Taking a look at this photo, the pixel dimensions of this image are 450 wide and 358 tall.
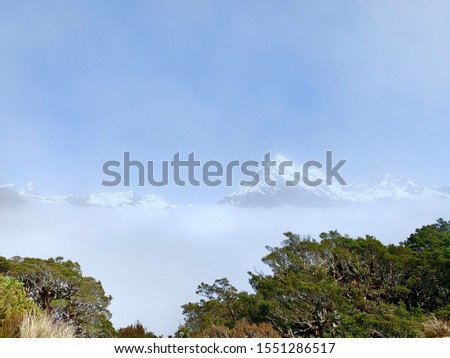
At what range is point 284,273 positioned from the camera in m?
24.9

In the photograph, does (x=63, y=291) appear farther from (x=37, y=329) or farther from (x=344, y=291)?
(x=37, y=329)

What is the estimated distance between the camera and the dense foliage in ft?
60.8

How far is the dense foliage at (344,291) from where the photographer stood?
18522mm

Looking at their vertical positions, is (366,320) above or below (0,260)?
below

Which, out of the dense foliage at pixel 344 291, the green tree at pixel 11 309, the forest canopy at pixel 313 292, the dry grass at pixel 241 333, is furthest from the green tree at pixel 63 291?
the dry grass at pixel 241 333

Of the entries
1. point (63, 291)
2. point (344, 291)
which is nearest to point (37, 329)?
point (344, 291)

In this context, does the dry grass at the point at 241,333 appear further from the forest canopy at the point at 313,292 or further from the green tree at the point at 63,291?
the green tree at the point at 63,291

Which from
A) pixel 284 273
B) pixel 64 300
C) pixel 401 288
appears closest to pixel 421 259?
pixel 401 288

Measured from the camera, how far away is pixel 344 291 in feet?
69.7

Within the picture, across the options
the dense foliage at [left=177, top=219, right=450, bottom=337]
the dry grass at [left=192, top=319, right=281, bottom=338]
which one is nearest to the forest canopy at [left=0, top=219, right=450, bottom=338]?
the dense foliage at [left=177, top=219, right=450, bottom=337]

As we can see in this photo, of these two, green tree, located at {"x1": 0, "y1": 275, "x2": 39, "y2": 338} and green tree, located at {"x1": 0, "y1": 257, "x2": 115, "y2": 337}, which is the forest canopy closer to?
green tree, located at {"x1": 0, "y1": 257, "x2": 115, "y2": 337}

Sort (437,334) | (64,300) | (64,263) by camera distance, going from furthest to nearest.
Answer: (64,263)
(64,300)
(437,334)

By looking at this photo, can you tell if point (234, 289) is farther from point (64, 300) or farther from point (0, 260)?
point (0, 260)

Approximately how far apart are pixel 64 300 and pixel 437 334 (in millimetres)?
20366
